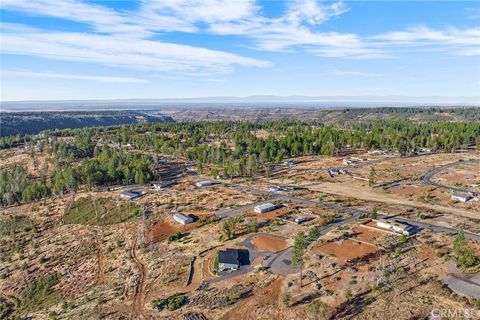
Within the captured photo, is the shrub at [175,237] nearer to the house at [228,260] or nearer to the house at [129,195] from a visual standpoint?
the house at [228,260]

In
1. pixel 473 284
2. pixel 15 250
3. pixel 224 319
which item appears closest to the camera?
pixel 224 319

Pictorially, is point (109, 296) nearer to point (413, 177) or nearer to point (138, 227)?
point (138, 227)

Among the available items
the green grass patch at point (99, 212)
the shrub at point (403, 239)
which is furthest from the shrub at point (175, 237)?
the shrub at point (403, 239)

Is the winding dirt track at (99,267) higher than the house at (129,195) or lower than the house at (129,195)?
lower

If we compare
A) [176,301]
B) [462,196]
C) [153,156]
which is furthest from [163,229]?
[153,156]

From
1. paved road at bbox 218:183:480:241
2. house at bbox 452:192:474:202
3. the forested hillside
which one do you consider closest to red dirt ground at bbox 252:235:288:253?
paved road at bbox 218:183:480:241

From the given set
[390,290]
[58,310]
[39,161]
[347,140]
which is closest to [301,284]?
[390,290]
